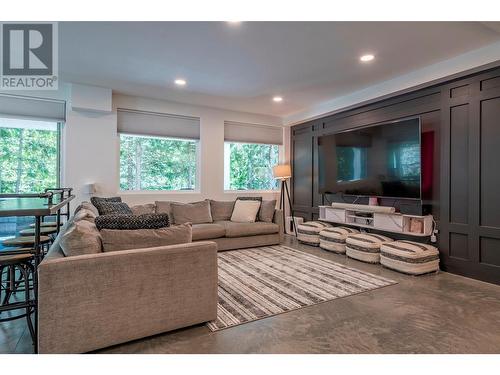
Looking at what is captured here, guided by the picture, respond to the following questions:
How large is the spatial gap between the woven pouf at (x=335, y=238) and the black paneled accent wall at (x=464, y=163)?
1200mm

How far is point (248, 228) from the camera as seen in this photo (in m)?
4.59

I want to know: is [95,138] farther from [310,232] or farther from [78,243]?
[310,232]

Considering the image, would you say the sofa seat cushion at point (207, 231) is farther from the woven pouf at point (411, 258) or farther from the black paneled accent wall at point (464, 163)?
the black paneled accent wall at point (464, 163)

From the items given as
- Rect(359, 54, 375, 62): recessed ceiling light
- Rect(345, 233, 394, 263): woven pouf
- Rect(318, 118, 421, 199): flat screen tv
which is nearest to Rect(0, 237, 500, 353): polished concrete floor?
Rect(345, 233, 394, 263): woven pouf

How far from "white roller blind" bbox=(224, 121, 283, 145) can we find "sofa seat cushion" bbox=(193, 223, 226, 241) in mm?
2089

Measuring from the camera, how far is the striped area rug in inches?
95.5

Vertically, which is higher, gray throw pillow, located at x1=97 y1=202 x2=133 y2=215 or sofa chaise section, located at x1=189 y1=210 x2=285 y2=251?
gray throw pillow, located at x1=97 y1=202 x2=133 y2=215

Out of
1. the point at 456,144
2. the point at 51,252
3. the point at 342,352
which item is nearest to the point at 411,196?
the point at 456,144

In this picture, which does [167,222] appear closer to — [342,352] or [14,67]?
[342,352]

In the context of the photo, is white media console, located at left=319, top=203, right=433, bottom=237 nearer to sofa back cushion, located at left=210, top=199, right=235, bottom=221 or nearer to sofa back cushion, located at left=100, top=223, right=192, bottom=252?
sofa back cushion, located at left=210, top=199, right=235, bottom=221

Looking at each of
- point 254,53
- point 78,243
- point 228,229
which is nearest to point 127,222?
point 78,243

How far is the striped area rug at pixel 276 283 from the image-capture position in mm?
2426

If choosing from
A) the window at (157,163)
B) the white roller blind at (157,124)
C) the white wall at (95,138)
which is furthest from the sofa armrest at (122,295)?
the white roller blind at (157,124)

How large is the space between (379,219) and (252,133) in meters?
3.15
